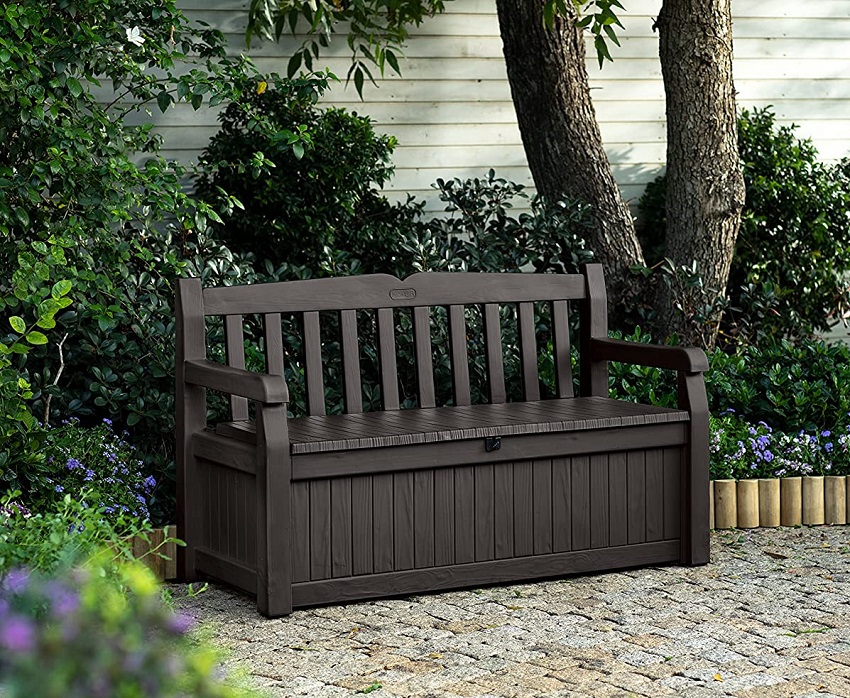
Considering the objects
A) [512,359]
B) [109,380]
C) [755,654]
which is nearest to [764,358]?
[512,359]

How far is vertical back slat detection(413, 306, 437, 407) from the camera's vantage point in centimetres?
516

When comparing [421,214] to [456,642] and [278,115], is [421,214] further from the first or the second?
[456,642]

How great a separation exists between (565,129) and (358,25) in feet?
4.38

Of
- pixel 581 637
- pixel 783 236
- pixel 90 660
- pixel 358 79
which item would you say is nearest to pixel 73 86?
pixel 358 79

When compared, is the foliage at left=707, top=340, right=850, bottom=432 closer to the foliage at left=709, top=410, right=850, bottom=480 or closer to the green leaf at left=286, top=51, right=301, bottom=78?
the foliage at left=709, top=410, right=850, bottom=480

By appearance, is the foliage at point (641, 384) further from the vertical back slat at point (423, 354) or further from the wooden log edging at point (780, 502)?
the vertical back slat at point (423, 354)

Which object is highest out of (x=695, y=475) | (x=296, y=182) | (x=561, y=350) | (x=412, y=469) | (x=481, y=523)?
(x=296, y=182)

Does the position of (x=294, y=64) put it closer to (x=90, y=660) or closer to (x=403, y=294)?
(x=403, y=294)

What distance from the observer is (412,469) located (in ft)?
14.8

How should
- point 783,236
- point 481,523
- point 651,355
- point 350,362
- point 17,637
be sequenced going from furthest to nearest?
Result: point 783,236 < point 651,355 < point 350,362 < point 481,523 < point 17,637

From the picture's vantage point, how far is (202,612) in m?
4.44

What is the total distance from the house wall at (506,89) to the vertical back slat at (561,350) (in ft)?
7.18

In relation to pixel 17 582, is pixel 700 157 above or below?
above

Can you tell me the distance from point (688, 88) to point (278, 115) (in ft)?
7.13
